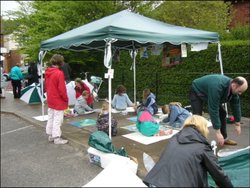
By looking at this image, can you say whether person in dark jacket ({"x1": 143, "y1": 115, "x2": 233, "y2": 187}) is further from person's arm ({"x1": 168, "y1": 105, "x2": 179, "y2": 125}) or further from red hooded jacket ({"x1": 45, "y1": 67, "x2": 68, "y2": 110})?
person's arm ({"x1": 168, "y1": 105, "x2": 179, "y2": 125})

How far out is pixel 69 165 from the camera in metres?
5.40

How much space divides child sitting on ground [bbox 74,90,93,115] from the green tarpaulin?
18.0 feet

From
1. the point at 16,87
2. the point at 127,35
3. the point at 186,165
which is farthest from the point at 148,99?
the point at 16,87

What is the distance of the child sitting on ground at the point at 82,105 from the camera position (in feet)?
31.4

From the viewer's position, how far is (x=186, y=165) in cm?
293

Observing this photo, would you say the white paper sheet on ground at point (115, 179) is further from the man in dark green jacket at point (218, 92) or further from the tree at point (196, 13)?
the tree at point (196, 13)

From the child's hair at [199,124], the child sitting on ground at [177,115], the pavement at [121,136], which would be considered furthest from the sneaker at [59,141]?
the child's hair at [199,124]

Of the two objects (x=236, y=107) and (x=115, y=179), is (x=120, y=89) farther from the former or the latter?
(x=115, y=179)

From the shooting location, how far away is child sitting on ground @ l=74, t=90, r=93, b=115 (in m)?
9.58

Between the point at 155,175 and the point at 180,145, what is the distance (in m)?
0.36

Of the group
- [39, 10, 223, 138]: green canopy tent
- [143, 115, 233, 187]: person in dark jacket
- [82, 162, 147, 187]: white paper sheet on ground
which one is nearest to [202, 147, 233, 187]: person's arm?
[143, 115, 233, 187]: person in dark jacket

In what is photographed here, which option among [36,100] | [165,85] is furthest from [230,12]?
[36,100]

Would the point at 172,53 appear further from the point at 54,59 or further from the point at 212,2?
the point at 212,2

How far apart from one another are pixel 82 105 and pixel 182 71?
3.52m
